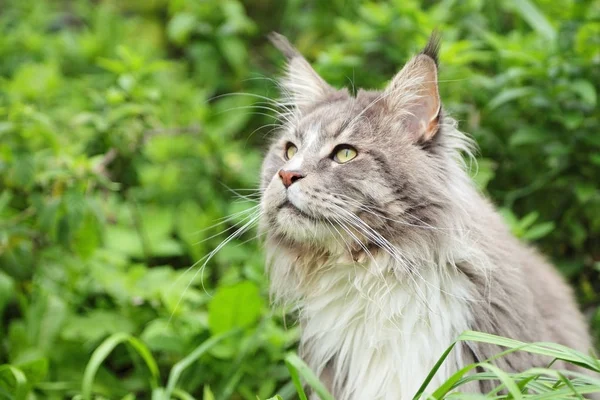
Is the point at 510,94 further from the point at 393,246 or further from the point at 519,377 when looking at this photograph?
the point at 519,377

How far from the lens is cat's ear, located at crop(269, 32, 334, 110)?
10.2 feet

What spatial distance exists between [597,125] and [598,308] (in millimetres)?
959

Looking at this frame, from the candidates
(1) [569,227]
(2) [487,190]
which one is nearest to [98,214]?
(2) [487,190]

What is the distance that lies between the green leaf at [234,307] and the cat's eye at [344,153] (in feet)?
3.44

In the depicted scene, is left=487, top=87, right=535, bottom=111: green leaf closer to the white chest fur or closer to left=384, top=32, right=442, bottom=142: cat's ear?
left=384, top=32, right=442, bottom=142: cat's ear

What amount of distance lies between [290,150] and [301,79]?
0.41 meters

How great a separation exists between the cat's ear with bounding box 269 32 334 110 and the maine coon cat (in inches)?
11.6

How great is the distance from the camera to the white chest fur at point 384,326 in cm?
262

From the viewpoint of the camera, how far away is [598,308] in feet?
12.3

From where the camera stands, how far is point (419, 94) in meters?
2.69

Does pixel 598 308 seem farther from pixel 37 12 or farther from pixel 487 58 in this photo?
pixel 37 12

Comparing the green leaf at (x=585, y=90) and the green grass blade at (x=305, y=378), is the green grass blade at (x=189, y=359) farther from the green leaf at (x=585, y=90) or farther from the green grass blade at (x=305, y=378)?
the green leaf at (x=585, y=90)

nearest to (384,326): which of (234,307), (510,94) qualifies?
(234,307)

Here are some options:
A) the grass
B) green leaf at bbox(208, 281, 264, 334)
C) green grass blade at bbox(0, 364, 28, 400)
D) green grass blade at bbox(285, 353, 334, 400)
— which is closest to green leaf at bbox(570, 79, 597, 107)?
the grass
